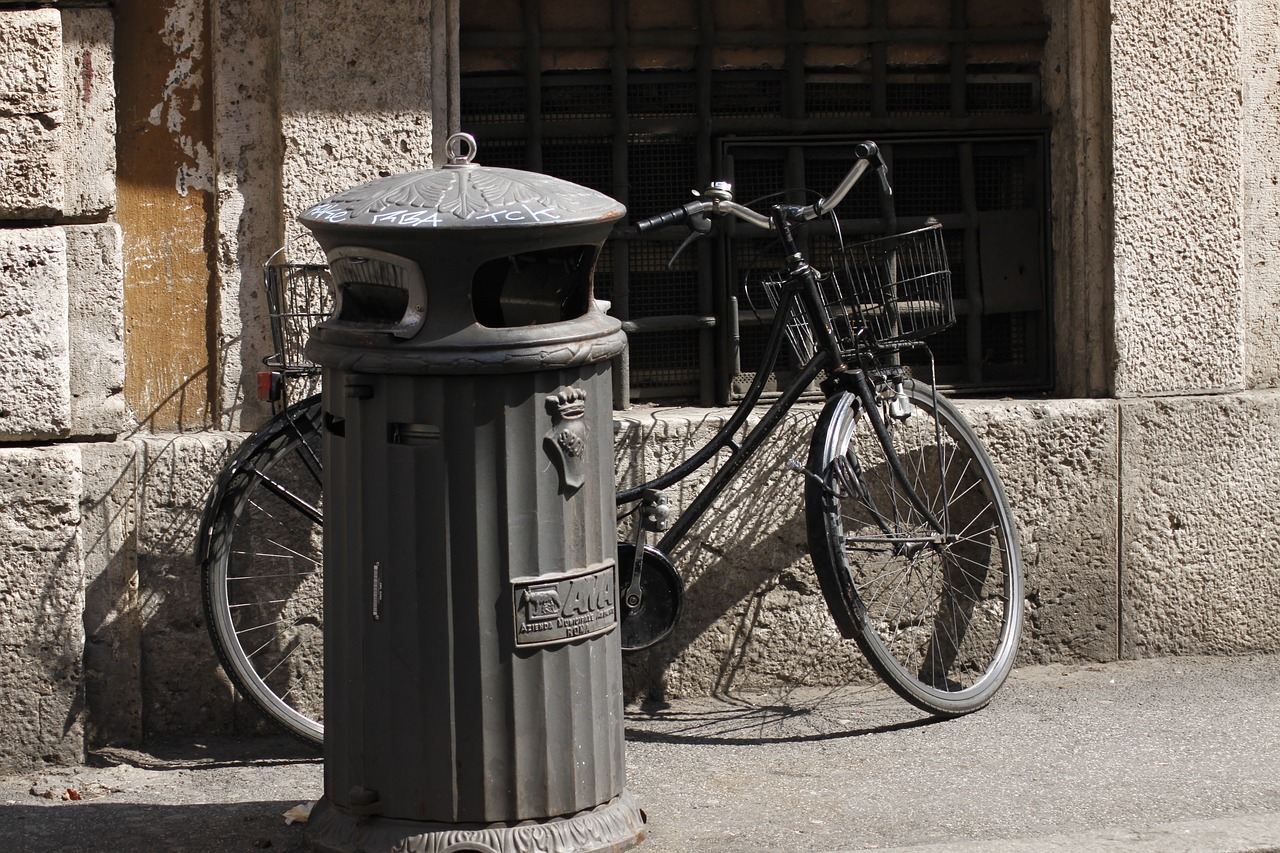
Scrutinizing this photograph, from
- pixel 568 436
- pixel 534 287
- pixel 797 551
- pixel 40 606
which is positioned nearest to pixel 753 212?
pixel 797 551

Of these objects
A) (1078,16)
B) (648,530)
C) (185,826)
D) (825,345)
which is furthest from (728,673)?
(1078,16)

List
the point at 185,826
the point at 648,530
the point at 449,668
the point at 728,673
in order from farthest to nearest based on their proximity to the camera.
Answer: the point at 728,673, the point at 648,530, the point at 185,826, the point at 449,668

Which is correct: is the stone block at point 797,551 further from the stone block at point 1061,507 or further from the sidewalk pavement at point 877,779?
the sidewalk pavement at point 877,779

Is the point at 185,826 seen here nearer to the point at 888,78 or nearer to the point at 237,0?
the point at 237,0

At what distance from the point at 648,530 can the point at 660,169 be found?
132 cm

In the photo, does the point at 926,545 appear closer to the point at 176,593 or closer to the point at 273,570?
the point at 273,570

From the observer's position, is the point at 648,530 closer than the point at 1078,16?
Yes

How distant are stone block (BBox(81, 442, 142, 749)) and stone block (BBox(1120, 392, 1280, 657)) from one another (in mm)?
3113

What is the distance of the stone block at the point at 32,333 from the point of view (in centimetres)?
421

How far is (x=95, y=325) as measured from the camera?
439 cm

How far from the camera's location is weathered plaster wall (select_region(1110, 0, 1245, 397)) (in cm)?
502

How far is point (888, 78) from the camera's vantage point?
518cm

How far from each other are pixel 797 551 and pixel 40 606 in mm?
2254

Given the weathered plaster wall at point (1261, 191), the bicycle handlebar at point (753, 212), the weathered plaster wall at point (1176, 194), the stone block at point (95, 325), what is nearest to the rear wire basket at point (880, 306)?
the bicycle handlebar at point (753, 212)
